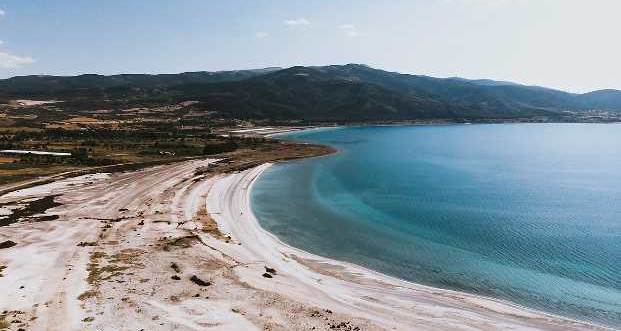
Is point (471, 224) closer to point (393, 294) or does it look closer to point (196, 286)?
point (393, 294)

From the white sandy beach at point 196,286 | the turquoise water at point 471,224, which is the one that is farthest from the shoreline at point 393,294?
the turquoise water at point 471,224

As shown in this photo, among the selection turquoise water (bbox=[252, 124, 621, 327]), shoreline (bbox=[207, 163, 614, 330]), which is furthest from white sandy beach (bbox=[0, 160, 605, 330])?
turquoise water (bbox=[252, 124, 621, 327])

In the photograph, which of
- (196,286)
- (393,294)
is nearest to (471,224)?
(393,294)

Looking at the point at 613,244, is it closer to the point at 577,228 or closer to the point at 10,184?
the point at 577,228

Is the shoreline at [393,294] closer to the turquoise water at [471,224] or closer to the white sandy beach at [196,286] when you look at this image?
the white sandy beach at [196,286]

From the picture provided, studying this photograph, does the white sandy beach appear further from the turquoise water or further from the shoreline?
the turquoise water

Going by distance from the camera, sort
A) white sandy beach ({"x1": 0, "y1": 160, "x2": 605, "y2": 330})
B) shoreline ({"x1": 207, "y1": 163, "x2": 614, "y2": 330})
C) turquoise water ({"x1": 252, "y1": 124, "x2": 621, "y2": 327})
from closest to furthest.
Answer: white sandy beach ({"x1": 0, "y1": 160, "x2": 605, "y2": 330})
shoreline ({"x1": 207, "y1": 163, "x2": 614, "y2": 330})
turquoise water ({"x1": 252, "y1": 124, "x2": 621, "y2": 327})
